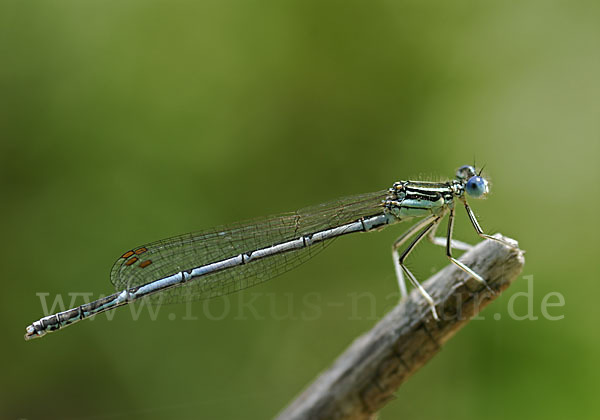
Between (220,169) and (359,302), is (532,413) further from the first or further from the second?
(220,169)

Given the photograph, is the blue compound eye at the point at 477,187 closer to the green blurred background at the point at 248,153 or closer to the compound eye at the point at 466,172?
the compound eye at the point at 466,172

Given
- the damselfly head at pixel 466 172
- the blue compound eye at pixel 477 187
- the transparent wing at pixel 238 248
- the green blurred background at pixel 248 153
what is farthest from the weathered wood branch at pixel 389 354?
the green blurred background at pixel 248 153

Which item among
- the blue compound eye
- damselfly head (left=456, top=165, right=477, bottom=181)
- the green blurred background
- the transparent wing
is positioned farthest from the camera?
the green blurred background

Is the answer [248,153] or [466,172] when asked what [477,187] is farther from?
[248,153]

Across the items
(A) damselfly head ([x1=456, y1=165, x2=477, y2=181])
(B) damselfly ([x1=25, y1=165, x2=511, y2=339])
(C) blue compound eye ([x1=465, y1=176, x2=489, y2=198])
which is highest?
(B) damselfly ([x1=25, y1=165, x2=511, y2=339])

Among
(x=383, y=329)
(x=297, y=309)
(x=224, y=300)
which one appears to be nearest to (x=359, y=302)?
(x=297, y=309)

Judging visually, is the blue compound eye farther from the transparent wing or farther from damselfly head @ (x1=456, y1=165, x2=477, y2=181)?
the transparent wing

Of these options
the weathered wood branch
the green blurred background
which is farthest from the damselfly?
the weathered wood branch
